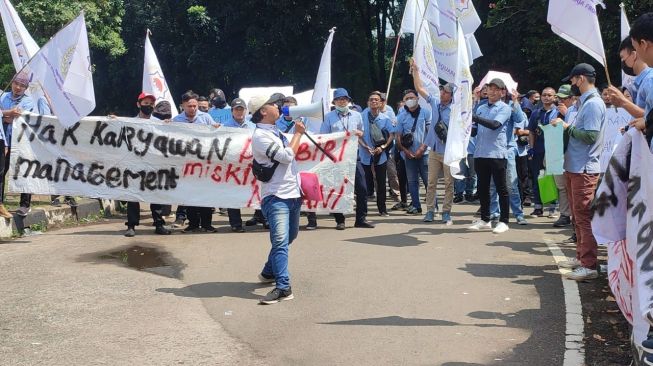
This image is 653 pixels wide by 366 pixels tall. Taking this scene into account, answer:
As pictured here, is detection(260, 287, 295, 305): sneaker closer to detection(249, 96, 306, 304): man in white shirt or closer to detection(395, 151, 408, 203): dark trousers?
detection(249, 96, 306, 304): man in white shirt

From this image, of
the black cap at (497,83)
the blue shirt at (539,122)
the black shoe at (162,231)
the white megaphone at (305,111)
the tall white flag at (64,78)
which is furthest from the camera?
the blue shirt at (539,122)

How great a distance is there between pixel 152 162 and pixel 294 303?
5.00 m

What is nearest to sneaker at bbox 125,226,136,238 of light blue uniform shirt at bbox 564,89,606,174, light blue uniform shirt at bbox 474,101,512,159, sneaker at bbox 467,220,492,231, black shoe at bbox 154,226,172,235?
black shoe at bbox 154,226,172,235

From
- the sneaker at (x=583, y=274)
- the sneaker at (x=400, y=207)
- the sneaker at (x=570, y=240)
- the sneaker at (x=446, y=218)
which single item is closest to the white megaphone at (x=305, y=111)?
the sneaker at (x=583, y=274)

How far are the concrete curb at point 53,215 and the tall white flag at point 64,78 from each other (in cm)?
154

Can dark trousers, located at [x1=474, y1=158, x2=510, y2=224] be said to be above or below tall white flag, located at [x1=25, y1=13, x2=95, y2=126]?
below

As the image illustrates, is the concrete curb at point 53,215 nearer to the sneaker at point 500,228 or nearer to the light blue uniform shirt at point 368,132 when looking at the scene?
the light blue uniform shirt at point 368,132

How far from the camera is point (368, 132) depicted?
12.9 meters

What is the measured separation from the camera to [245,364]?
5.47m

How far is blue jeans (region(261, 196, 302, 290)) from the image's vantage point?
725 cm

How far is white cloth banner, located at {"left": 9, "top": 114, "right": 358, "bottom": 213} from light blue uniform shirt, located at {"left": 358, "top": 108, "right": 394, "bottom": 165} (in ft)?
3.48

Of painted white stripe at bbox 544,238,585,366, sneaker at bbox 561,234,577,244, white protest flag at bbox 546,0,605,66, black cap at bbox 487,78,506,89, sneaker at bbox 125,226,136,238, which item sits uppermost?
white protest flag at bbox 546,0,605,66

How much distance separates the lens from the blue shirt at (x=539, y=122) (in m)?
12.6

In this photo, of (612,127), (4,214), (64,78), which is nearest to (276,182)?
(612,127)
